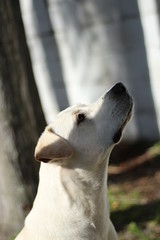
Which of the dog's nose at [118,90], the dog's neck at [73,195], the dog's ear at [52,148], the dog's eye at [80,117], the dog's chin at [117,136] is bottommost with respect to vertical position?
the dog's neck at [73,195]

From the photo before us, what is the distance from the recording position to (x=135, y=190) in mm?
5363

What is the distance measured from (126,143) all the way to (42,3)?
229cm

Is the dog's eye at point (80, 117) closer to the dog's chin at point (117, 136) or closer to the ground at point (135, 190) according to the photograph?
the dog's chin at point (117, 136)

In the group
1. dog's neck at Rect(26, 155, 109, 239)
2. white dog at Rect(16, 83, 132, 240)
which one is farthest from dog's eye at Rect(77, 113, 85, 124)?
dog's neck at Rect(26, 155, 109, 239)

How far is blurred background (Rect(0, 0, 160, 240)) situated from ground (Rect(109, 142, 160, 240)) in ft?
0.04

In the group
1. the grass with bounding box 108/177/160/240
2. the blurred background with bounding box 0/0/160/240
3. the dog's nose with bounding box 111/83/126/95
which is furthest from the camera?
the blurred background with bounding box 0/0/160/240

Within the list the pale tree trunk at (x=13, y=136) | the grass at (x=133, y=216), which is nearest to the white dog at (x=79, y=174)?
the grass at (x=133, y=216)

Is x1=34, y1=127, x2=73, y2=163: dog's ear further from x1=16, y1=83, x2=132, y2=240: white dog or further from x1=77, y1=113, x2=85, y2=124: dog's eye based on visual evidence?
x1=77, y1=113, x2=85, y2=124: dog's eye

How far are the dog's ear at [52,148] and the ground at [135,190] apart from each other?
1.62 m

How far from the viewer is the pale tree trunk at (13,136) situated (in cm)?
450

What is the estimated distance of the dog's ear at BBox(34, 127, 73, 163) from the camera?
2.94 metres

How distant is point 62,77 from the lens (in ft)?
23.3

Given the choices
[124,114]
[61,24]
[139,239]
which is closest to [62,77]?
[61,24]

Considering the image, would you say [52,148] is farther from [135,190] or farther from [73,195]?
[135,190]
